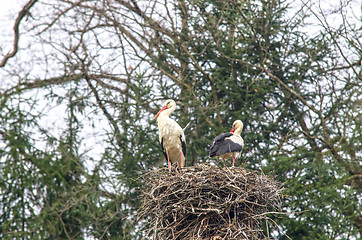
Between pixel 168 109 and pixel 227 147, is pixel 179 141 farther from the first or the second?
pixel 227 147

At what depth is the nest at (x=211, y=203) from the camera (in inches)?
289

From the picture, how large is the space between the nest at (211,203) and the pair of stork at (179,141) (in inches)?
40.1

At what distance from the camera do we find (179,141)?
366 inches

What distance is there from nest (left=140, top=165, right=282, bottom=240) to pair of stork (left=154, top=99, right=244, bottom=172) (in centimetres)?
102

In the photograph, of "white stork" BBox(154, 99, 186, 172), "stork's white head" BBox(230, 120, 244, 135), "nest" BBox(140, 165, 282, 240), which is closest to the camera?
"nest" BBox(140, 165, 282, 240)

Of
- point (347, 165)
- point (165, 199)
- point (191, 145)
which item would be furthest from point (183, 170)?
point (347, 165)

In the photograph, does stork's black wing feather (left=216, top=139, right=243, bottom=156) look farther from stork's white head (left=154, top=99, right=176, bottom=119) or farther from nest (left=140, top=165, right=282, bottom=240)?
stork's white head (left=154, top=99, right=176, bottom=119)

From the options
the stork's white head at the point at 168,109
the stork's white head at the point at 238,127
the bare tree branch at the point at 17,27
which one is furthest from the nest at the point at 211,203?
the bare tree branch at the point at 17,27

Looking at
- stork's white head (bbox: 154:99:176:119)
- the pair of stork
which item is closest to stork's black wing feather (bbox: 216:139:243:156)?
the pair of stork

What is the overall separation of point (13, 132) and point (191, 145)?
15.5ft

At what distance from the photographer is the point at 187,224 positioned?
7547 mm

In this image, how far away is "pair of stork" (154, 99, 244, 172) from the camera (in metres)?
8.74

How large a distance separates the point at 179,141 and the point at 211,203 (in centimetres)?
215

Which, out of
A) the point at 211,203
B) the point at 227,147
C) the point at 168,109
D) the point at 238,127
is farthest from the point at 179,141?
the point at 211,203
